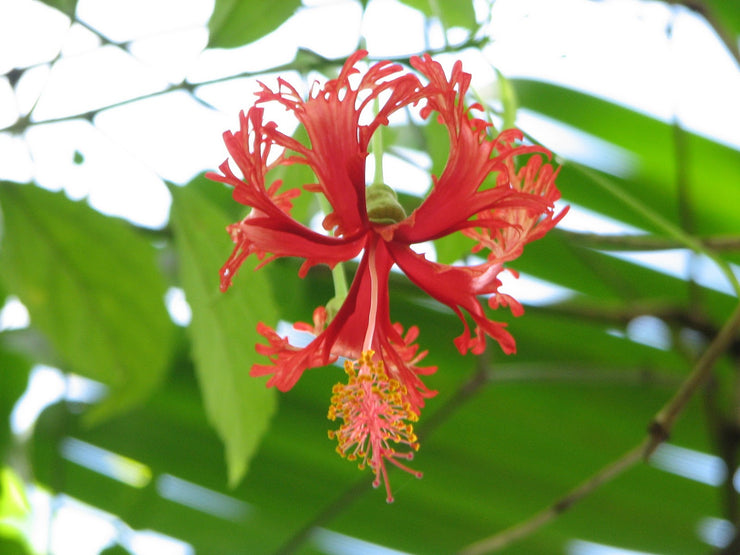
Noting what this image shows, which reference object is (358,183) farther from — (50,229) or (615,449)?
(615,449)

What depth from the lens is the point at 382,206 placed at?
66cm

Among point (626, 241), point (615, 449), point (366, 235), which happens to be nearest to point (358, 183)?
point (366, 235)

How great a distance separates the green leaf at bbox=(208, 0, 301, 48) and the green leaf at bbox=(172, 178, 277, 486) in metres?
0.18

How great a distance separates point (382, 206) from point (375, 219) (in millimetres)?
12

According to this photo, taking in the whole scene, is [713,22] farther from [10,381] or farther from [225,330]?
[10,381]

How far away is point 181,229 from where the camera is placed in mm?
947

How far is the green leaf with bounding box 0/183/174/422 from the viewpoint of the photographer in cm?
105

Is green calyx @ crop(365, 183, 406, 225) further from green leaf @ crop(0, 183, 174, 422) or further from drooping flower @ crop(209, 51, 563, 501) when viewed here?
green leaf @ crop(0, 183, 174, 422)

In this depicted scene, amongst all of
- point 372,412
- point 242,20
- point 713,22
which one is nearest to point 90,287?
point 242,20

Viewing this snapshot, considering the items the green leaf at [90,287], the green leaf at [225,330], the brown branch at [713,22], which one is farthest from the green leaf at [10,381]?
the brown branch at [713,22]

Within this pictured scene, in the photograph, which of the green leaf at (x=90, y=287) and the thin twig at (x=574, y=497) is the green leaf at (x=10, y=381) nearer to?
the green leaf at (x=90, y=287)

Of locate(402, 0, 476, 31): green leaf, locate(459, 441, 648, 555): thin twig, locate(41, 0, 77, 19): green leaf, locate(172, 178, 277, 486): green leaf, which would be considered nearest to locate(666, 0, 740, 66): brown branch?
locate(402, 0, 476, 31): green leaf

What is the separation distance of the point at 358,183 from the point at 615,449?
1.20 meters

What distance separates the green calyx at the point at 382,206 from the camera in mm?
663
